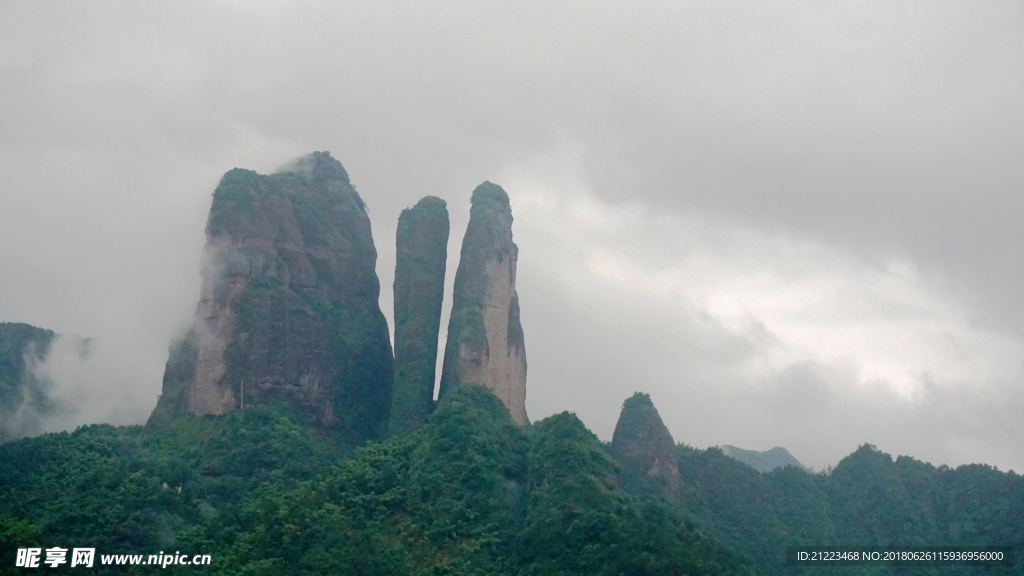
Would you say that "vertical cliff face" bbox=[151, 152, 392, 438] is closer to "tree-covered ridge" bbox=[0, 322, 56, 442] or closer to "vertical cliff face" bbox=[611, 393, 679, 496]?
"tree-covered ridge" bbox=[0, 322, 56, 442]

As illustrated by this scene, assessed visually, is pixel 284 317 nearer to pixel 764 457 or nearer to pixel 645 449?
pixel 645 449

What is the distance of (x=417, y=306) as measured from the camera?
49188mm

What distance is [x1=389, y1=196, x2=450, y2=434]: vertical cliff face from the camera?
47438 mm

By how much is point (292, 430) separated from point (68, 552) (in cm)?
1301

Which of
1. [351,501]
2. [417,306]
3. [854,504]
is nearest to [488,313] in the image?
[417,306]

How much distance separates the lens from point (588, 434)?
40094 mm

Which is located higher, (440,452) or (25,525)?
(440,452)

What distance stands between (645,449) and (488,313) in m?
10.9

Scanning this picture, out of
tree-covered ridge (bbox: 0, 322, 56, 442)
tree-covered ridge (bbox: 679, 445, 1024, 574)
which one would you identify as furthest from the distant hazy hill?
tree-covered ridge (bbox: 0, 322, 56, 442)

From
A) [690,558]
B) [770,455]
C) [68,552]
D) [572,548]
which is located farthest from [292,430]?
[770,455]

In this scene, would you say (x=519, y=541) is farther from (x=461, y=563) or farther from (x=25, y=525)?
(x=25, y=525)

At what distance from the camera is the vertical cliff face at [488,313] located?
151 feet

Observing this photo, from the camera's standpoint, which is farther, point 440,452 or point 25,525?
point 440,452

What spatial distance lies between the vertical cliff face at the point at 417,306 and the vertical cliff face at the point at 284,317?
2462mm
